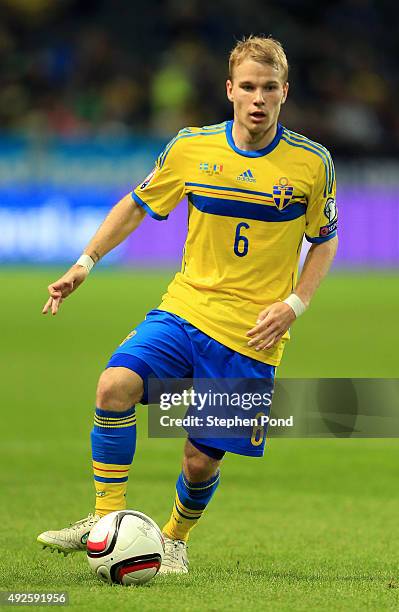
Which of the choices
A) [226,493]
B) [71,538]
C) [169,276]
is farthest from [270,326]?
[169,276]

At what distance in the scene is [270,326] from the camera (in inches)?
225

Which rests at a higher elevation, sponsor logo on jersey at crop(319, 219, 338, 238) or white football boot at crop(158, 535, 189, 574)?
sponsor logo on jersey at crop(319, 219, 338, 238)

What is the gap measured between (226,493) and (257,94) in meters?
3.25

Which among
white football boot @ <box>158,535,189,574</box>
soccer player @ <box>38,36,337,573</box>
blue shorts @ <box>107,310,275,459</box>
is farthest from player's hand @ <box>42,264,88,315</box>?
white football boot @ <box>158,535,189,574</box>

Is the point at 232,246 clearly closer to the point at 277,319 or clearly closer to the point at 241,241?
the point at 241,241

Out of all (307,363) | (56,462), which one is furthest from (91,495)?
(307,363)

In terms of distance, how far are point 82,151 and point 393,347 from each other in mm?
9271

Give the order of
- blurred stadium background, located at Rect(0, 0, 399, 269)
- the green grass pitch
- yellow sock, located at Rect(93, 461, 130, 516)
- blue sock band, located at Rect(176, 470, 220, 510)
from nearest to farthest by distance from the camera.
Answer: the green grass pitch < yellow sock, located at Rect(93, 461, 130, 516) < blue sock band, located at Rect(176, 470, 220, 510) < blurred stadium background, located at Rect(0, 0, 399, 269)

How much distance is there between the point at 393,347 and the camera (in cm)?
1466

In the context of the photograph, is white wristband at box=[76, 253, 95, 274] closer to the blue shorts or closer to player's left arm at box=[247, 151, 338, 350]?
the blue shorts

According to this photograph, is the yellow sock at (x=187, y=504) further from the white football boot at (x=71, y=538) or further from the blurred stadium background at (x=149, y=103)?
the blurred stadium background at (x=149, y=103)

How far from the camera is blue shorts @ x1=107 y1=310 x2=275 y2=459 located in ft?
18.7

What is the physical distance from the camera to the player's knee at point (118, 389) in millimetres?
5559

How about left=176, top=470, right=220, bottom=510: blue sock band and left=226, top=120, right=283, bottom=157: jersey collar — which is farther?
left=176, top=470, right=220, bottom=510: blue sock band
